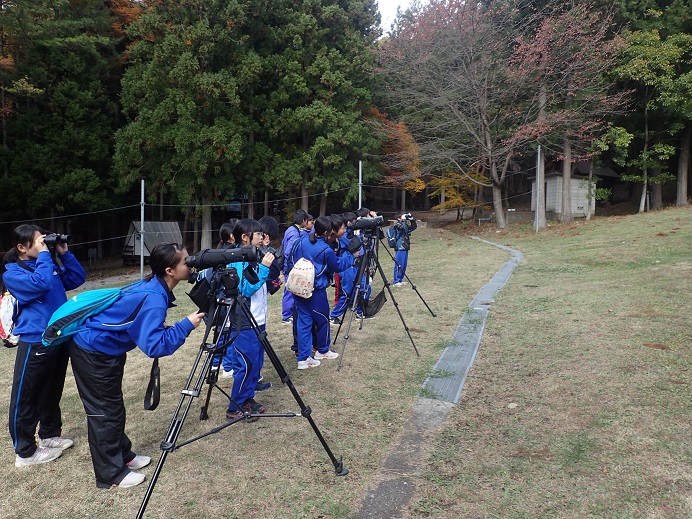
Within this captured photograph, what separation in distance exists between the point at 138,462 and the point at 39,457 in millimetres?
694

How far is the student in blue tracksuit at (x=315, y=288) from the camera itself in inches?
179

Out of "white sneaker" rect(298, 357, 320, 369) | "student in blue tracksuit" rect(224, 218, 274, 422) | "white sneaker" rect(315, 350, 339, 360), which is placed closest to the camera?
"student in blue tracksuit" rect(224, 218, 274, 422)

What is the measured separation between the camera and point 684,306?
19.0 feet

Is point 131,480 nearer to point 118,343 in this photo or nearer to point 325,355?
point 118,343

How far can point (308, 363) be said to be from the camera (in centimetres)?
471

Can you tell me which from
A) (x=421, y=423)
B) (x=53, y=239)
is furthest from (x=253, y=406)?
(x=53, y=239)

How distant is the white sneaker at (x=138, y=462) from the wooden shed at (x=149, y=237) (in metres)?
16.7

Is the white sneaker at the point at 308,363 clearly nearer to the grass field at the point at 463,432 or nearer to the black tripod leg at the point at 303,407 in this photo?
the grass field at the point at 463,432

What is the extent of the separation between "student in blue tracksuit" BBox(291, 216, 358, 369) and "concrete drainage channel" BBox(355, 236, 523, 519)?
120 cm

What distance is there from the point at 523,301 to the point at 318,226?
12.9ft

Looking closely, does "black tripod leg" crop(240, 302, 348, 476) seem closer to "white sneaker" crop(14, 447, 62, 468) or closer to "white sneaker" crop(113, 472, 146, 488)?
"white sneaker" crop(113, 472, 146, 488)

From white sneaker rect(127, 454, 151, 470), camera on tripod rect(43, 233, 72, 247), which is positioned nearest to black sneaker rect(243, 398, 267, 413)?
white sneaker rect(127, 454, 151, 470)

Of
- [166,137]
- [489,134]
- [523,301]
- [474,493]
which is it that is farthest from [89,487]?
[489,134]

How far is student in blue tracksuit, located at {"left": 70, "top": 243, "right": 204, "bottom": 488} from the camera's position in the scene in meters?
2.47
